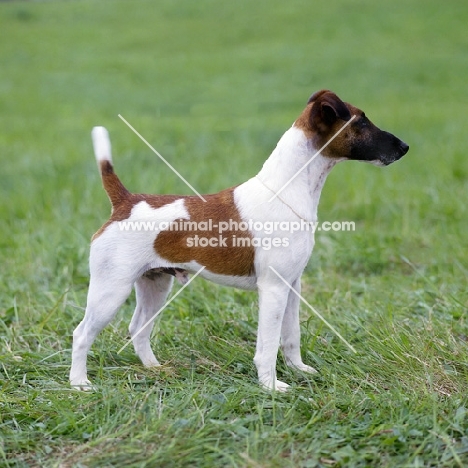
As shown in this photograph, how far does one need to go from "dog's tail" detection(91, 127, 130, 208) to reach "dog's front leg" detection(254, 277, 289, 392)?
3.07 feet

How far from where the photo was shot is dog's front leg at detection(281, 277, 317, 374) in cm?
432

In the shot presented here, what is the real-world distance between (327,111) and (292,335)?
1324mm

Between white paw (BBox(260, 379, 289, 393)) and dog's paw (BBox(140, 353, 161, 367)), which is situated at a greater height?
white paw (BBox(260, 379, 289, 393))

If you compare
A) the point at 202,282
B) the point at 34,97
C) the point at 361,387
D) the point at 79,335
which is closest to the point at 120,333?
the point at 79,335

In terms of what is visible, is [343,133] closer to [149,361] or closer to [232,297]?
[149,361]

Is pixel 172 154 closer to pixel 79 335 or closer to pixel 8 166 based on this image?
pixel 8 166

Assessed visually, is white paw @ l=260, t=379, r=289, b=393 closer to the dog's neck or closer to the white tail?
the dog's neck

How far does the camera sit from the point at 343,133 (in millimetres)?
3994

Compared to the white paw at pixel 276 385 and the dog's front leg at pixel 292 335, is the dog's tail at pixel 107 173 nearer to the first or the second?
the dog's front leg at pixel 292 335

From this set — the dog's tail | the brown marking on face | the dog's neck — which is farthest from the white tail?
the dog's neck

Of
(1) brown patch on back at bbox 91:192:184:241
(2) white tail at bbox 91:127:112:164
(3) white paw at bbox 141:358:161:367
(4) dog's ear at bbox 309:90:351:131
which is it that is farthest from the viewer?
(3) white paw at bbox 141:358:161:367

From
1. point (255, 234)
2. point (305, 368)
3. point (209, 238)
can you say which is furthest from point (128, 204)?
point (305, 368)

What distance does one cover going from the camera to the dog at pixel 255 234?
4000mm

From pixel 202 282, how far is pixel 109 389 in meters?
1.94
